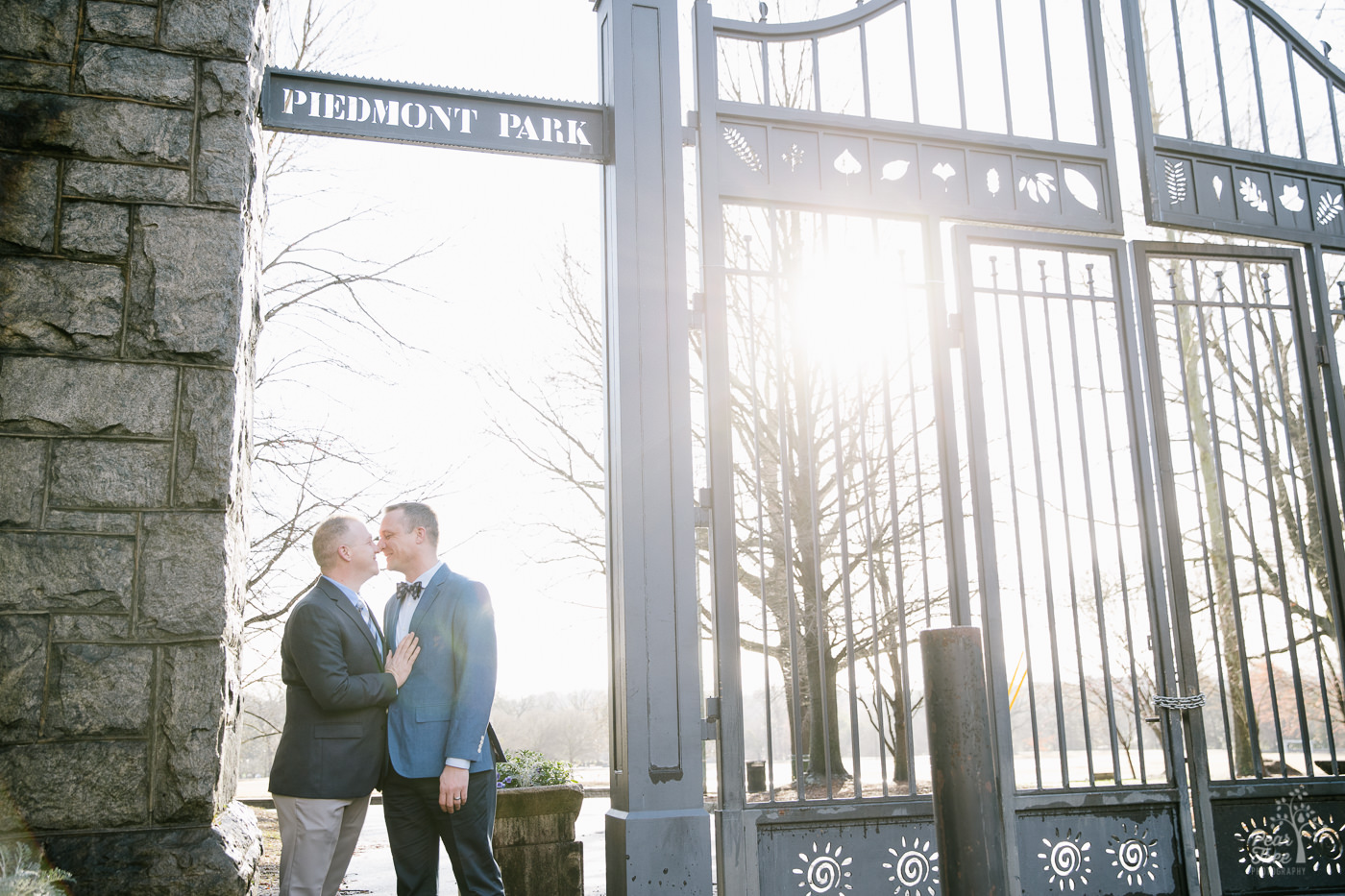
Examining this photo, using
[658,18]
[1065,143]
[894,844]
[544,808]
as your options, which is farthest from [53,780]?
[1065,143]

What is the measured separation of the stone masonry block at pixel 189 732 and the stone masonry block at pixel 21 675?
353mm

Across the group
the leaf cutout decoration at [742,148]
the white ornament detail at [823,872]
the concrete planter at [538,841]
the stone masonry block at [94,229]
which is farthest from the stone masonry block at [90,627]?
the leaf cutout decoration at [742,148]

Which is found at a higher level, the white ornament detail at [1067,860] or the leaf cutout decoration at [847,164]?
the leaf cutout decoration at [847,164]

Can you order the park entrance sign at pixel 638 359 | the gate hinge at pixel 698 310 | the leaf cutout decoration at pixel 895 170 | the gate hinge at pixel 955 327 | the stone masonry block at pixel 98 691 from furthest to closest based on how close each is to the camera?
the leaf cutout decoration at pixel 895 170 → the gate hinge at pixel 955 327 → the gate hinge at pixel 698 310 → the park entrance sign at pixel 638 359 → the stone masonry block at pixel 98 691

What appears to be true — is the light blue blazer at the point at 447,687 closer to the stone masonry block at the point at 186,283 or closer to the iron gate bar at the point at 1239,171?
the stone masonry block at the point at 186,283

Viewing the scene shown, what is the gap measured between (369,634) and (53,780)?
1131 mm

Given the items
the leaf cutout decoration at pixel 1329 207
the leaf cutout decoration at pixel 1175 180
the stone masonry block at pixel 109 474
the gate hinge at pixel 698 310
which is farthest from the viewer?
the leaf cutout decoration at pixel 1329 207

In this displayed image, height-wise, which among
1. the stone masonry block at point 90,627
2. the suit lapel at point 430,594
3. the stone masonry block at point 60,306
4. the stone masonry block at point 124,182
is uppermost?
the stone masonry block at point 124,182

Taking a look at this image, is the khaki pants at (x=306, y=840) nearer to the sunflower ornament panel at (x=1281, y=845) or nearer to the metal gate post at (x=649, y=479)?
the metal gate post at (x=649, y=479)

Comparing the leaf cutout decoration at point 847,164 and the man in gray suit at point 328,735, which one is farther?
the leaf cutout decoration at point 847,164

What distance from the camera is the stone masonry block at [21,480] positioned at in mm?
3154

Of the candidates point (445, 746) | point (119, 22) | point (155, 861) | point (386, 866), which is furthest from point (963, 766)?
point (386, 866)

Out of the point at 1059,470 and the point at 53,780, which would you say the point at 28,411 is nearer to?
the point at 53,780

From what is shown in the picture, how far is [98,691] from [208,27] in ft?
7.80
